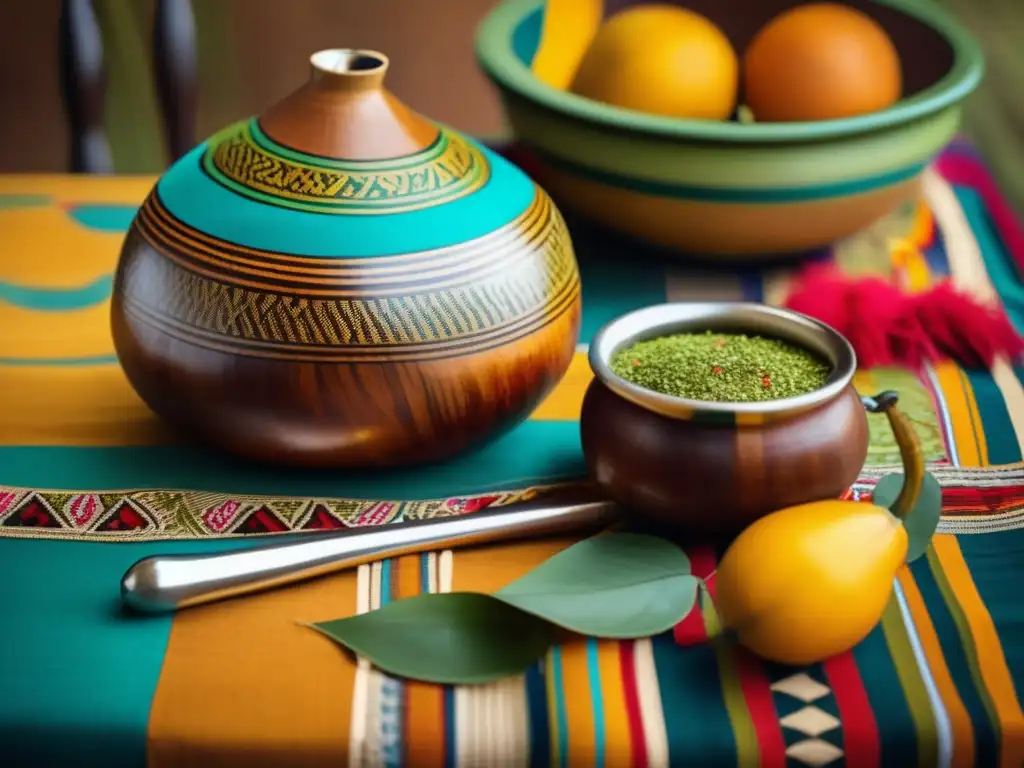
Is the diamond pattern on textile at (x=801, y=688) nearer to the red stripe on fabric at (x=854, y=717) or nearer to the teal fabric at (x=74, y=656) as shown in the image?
the red stripe on fabric at (x=854, y=717)

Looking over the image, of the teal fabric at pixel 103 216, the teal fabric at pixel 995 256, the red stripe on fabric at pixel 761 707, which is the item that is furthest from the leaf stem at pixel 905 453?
the teal fabric at pixel 103 216

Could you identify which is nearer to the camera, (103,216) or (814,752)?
(814,752)

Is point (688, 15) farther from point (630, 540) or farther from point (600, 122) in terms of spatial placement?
point (630, 540)

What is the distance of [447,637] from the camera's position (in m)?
0.41

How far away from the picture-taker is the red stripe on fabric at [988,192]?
29.9 inches

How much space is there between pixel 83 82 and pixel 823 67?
494 mm

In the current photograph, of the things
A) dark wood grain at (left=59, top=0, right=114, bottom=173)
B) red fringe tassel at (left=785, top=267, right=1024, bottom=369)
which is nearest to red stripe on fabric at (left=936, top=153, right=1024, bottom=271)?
red fringe tassel at (left=785, top=267, right=1024, bottom=369)

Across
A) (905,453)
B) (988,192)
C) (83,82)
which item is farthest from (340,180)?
(988,192)

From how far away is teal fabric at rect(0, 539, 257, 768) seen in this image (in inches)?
15.0

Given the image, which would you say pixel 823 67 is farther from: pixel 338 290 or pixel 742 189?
pixel 338 290

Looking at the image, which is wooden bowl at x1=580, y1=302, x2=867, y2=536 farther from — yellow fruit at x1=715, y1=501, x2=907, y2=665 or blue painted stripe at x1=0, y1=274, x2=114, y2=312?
blue painted stripe at x1=0, y1=274, x2=114, y2=312

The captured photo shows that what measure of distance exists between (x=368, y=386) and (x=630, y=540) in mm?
115

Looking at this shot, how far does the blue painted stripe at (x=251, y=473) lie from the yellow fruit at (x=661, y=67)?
0.76 feet

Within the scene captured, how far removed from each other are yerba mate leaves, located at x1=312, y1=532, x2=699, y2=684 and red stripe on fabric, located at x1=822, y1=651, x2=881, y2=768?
6 cm
